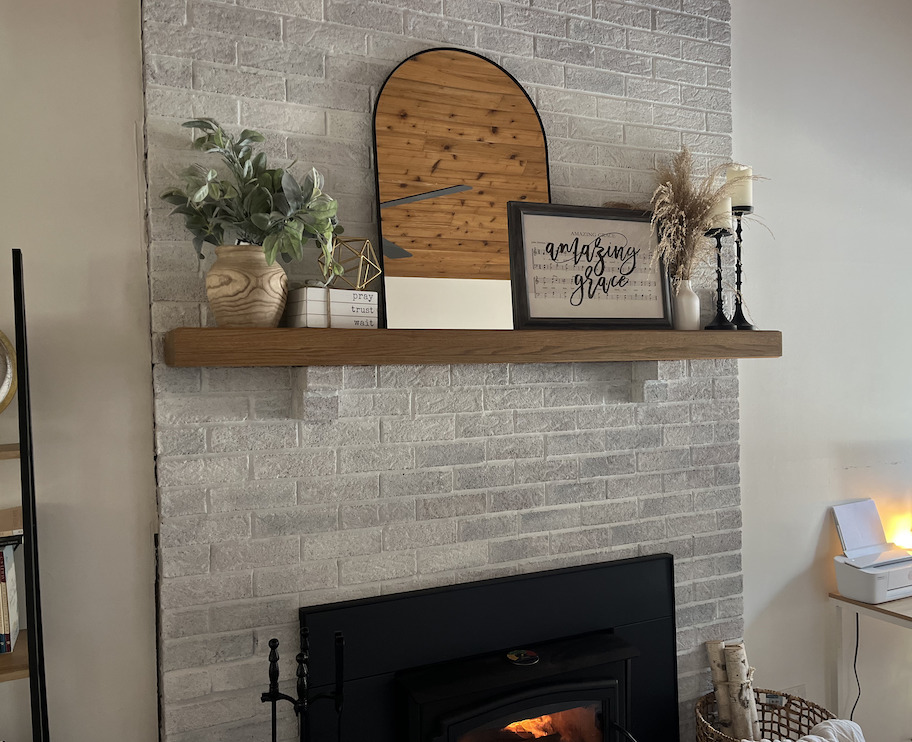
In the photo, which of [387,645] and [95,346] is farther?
[387,645]

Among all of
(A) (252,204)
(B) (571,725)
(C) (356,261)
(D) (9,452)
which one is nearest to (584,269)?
(C) (356,261)

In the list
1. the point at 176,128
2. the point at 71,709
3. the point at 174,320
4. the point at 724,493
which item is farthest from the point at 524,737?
the point at 176,128

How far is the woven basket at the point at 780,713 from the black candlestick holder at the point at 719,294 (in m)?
1.08

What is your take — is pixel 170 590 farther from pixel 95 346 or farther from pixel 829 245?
pixel 829 245

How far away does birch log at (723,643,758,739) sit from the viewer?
203 cm

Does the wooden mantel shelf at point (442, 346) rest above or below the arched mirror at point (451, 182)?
below

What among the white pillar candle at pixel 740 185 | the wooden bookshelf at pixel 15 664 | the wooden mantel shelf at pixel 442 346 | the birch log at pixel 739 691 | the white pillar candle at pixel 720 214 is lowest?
the birch log at pixel 739 691

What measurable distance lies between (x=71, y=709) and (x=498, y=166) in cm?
161

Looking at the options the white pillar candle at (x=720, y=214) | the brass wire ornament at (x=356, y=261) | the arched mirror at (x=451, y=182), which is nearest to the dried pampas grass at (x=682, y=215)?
the white pillar candle at (x=720, y=214)

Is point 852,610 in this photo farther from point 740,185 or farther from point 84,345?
point 84,345

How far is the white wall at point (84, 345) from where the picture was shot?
1.55 metres

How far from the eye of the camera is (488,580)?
1.92 metres

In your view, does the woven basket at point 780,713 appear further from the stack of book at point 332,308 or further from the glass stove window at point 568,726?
the stack of book at point 332,308

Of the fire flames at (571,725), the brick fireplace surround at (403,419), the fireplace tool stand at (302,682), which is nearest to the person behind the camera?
the fireplace tool stand at (302,682)
